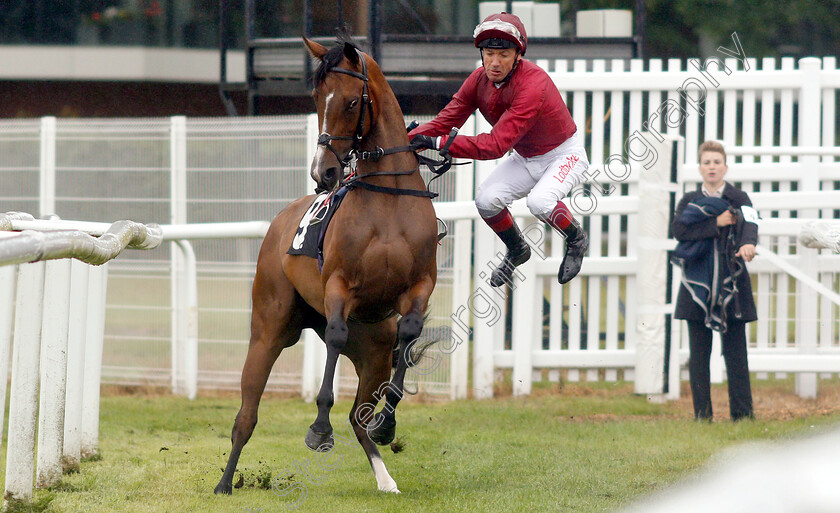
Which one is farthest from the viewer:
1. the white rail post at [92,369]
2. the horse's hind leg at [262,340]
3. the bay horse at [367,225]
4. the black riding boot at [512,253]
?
the white rail post at [92,369]

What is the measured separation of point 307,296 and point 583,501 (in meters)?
1.82

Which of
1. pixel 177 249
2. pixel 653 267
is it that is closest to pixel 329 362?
pixel 653 267

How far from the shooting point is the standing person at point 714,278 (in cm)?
729

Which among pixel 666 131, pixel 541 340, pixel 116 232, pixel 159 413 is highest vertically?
pixel 666 131

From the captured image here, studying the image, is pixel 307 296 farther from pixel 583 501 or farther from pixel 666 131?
pixel 666 131

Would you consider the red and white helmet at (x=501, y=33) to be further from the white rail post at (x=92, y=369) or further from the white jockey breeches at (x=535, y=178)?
the white rail post at (x=92, y=369)

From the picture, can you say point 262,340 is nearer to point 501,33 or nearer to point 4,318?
point 4,318

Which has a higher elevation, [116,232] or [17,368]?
[116,232]

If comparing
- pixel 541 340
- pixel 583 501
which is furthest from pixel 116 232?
pixel 541 340

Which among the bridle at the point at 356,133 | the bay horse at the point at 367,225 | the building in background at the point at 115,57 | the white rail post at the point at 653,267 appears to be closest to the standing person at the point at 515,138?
the bay horse at the point at 367,225

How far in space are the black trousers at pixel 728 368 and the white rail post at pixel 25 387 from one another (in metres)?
4.62

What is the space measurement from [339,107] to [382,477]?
2115 millimetres

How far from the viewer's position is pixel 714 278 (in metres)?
7.32

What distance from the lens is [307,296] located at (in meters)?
5.64
